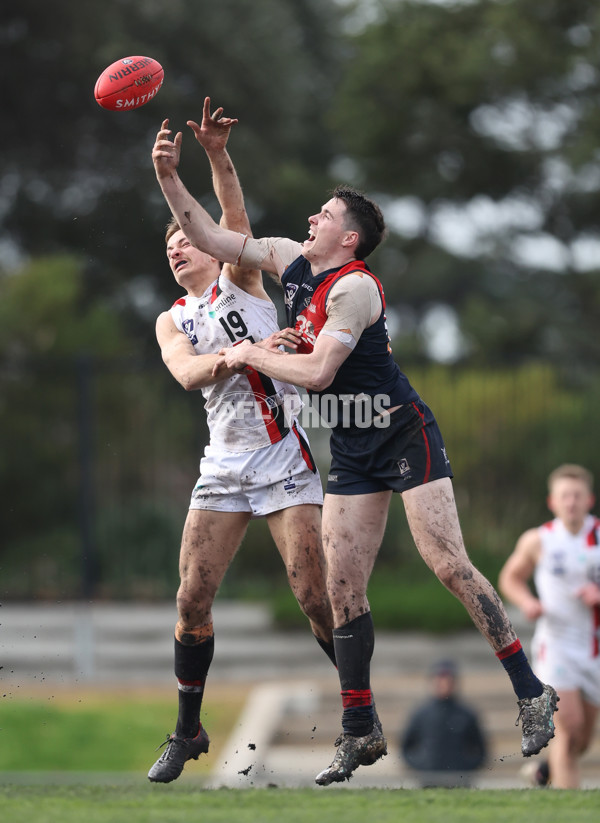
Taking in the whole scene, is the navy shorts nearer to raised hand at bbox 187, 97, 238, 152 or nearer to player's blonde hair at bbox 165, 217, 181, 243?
player's blonde hair at bbox 165, 217, 181, 243

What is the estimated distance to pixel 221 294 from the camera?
6.15m

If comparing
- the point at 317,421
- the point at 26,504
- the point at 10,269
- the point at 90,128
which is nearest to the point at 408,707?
the point at 26,504

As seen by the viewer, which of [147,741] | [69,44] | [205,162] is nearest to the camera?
[205,162]

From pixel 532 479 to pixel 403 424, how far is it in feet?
33.7

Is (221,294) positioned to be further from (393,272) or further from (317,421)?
(393,272)

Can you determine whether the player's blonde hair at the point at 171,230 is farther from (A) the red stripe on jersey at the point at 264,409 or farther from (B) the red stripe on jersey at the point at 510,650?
(B) the red stripe on jersey at the point at 510,650

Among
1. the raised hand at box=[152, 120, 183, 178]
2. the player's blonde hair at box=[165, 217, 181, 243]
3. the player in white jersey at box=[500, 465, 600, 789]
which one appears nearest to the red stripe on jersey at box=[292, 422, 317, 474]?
the player's blonde hair at box=[165, 217, 181, 243]

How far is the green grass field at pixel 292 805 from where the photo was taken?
529cm

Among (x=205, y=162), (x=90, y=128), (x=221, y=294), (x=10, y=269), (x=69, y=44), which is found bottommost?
(x=221, y=294)

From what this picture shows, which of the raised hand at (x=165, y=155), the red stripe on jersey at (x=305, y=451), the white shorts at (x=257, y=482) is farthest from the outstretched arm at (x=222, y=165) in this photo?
the white shorts at (x=257, y=482)

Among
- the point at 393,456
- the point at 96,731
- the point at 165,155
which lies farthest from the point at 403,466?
the point at 96,731

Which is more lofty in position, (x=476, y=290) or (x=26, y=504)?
(x=476, y=290)

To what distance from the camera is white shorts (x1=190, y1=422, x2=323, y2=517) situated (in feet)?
19.6

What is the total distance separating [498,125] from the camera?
23203 millimetres
